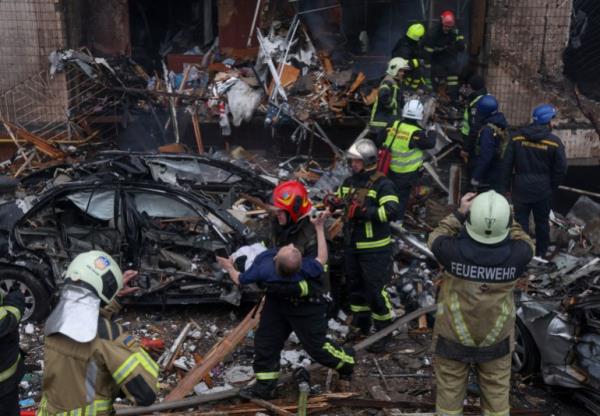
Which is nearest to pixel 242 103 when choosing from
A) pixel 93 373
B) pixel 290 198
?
pixel 290 198

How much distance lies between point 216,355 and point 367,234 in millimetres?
1856

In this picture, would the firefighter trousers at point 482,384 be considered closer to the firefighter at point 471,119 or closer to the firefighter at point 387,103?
the firefighter at point 387,103

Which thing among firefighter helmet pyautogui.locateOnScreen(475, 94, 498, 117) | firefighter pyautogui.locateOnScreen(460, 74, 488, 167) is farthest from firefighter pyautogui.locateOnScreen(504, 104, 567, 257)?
firefighter pyautogui.locateOnScreen(460, 74, 488, 167)

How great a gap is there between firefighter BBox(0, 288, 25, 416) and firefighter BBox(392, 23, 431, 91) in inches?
333

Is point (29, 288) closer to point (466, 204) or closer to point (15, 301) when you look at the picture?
point (15, 301)

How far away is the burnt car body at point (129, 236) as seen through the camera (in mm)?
7137

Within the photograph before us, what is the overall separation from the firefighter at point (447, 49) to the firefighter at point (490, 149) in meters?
2.85

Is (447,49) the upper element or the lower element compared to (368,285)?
upper

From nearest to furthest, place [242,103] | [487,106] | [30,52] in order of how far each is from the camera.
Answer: [487,106], [242,103], [30,52]

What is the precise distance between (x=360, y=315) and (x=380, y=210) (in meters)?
1.22

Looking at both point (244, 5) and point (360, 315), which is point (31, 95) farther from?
point (360, 315)

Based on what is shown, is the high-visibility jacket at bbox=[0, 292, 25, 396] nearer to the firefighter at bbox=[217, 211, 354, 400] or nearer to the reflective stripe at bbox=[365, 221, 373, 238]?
the firefighter at bbox=[217, 211, 354, 400]

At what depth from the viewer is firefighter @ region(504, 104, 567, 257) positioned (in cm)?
841

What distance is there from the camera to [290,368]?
658 centimetres
